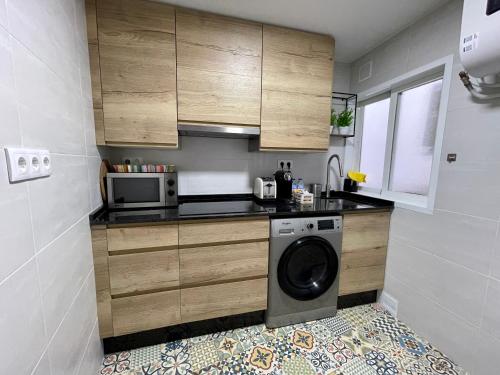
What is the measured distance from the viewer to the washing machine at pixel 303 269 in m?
1.53

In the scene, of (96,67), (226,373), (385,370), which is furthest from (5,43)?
(385,370)

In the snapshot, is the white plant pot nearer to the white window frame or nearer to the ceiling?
the white window frame

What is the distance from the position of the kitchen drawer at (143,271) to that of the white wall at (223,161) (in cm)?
73

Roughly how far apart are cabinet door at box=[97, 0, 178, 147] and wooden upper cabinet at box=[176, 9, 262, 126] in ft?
0.26

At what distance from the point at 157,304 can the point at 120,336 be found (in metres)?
0.36

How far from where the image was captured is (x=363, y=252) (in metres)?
1.76

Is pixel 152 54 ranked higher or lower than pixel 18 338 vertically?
higher

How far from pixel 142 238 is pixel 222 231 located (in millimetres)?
491

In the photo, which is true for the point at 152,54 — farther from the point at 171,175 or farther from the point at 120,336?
the point at 120,336

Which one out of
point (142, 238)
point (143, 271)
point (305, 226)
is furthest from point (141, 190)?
point (305, 226)

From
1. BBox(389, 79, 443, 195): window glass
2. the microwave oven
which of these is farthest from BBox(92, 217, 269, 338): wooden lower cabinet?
BBox(389, 79, 443, 195): window glass

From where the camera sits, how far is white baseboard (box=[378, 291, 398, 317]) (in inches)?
69.0

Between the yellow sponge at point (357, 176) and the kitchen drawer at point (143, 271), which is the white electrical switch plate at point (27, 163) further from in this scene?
the yellow sponge at point (357, 176)

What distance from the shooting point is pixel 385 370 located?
1.30 metres
